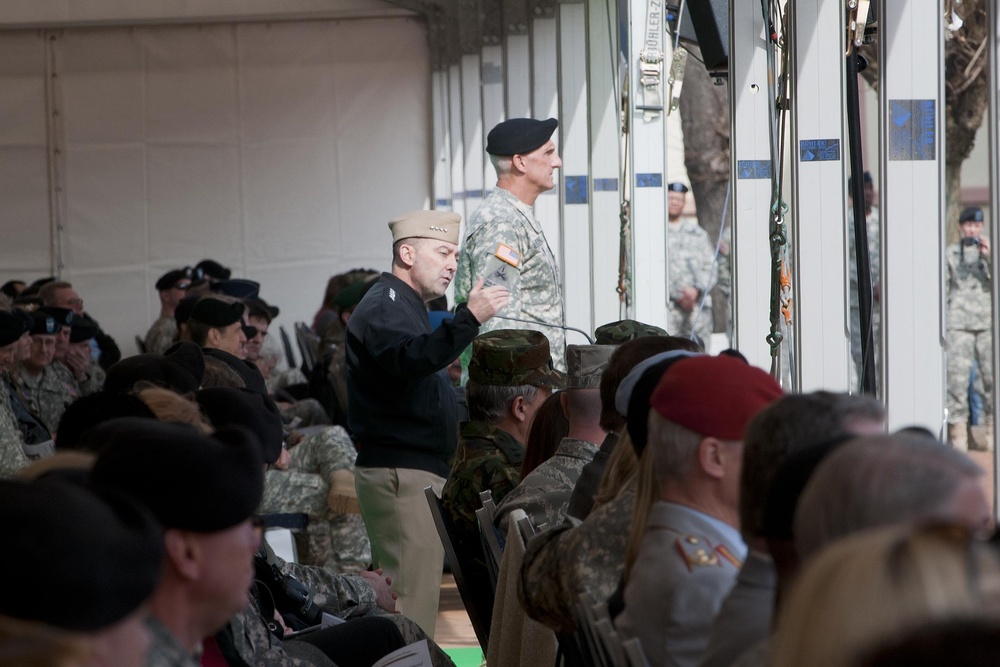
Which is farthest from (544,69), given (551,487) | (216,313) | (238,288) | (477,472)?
(551,487)

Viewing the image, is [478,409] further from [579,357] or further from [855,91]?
[855,91]

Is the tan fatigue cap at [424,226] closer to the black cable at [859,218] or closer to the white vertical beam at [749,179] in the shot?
the white vertical beam at [749,179]

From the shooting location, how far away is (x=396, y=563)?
4355 mm

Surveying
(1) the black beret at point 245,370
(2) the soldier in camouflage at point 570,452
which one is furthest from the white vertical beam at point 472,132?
(2) the soldier in camouflage at point 570,452

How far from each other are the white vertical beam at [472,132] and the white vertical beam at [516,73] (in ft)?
4.12

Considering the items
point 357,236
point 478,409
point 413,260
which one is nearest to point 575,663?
point 478,409

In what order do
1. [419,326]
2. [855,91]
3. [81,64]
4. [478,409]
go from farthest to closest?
[81,64], [419,326], [478,409], [855,91]

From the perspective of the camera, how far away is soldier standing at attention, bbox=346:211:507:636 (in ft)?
14.0

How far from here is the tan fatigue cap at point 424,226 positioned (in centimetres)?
438

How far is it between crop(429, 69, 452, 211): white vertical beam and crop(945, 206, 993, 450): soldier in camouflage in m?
4.65

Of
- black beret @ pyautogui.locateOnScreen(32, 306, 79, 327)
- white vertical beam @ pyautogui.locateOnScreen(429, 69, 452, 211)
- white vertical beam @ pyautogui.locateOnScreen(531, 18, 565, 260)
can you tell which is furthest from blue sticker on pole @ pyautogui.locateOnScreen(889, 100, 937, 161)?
white vertical beam @ pyautogui.locateOnScreen(429, 69, 452, 211)

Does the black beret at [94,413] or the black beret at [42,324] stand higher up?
the black beret at [94,413]

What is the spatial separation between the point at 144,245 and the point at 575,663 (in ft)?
35.6

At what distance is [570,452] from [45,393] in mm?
4468
